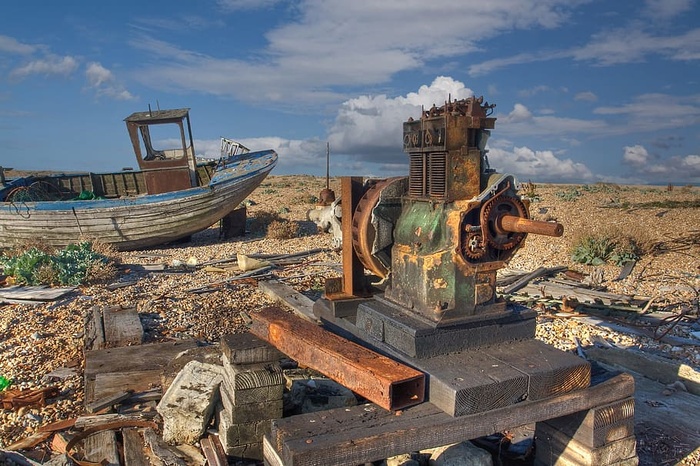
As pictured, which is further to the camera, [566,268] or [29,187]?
[29,187]

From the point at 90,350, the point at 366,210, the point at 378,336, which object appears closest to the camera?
the point at 378,336

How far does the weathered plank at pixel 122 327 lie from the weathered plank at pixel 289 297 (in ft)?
6.47

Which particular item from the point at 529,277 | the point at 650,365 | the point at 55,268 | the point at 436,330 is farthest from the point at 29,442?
the point at 529,277

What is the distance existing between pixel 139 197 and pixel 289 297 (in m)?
6.68

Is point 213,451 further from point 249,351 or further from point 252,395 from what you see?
point 249,351

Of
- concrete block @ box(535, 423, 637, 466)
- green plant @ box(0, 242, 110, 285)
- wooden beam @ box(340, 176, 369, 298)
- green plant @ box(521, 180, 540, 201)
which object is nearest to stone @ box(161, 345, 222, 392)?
wooden beam @ box(340, 176, 369, 298)

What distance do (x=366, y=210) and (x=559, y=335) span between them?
11.6 ft

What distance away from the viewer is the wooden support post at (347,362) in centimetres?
269

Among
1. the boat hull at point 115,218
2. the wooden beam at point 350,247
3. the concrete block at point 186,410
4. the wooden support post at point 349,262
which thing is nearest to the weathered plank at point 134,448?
the concrete block at point 186,410

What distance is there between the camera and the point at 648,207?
49.9 ft

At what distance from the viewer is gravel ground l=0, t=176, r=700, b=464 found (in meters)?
5.20

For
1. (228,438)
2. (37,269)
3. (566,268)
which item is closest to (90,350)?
(228,438)

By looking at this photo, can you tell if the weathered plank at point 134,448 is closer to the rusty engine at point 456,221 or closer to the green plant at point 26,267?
the rusty engine at point 456,221

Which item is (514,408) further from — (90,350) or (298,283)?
(298,283)
